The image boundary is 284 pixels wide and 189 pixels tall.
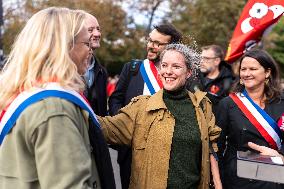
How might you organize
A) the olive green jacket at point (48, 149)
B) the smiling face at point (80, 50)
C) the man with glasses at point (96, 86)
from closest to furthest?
the olive green jacket at point (48, 149), the smiling face at point (80, 50), the man with glasses at point (96, 86)

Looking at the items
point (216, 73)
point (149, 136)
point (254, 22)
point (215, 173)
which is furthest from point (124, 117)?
point (216, 73)

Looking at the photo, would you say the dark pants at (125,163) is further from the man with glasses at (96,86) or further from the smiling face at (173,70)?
the man with glasses at (96,86)

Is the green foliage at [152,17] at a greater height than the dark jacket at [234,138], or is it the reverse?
the green foliage at [152,17]

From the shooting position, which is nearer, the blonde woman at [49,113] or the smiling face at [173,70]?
the blonde woman at [49,113]

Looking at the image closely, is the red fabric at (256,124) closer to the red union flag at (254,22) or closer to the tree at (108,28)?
the red union flag at (254,22)

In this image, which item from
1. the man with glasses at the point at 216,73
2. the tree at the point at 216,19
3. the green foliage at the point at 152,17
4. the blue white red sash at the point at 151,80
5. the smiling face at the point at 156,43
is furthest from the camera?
the tree at the point at 216,19

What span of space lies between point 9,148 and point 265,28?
403cm

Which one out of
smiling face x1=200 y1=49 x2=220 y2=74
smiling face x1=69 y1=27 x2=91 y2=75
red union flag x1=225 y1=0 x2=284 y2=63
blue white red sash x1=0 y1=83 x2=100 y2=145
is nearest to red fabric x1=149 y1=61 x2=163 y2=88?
red union flag x1=225 y1=0 x2=284 y2=63

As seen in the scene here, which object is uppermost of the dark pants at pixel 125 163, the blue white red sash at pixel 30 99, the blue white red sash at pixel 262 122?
the blue white red sash at pixel 30 99

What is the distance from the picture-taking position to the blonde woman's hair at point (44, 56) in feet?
6.84

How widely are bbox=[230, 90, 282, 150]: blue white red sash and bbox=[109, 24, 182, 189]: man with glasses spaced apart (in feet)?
2.60

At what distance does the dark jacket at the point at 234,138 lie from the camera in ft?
12.9

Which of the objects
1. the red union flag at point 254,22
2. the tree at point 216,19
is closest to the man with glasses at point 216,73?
the red union flag at point 254,22

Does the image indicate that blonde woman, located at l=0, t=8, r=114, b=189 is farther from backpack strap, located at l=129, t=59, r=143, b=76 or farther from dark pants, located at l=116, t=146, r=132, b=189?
backpack strap, located at l=129, t=59, r=143, b=76
